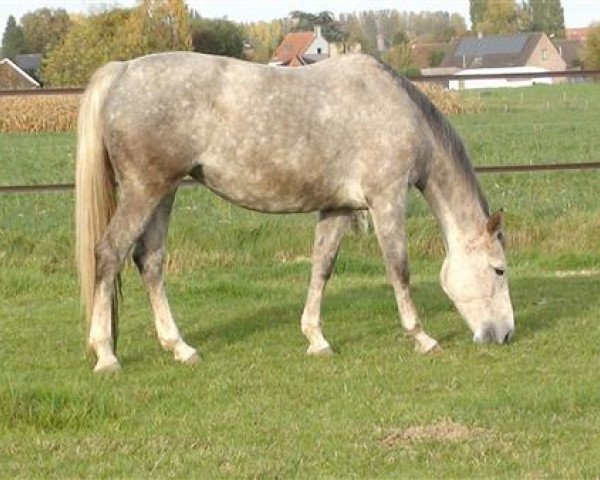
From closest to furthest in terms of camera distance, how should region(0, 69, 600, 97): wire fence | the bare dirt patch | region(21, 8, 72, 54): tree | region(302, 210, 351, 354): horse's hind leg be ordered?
the bare dirt patch → region(302, 210, 351, 354): horse's hind leg → region(0, 69, 600, 97): wire fence → region(21, 8, 72, 54): tree

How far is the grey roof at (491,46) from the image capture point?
351 ft

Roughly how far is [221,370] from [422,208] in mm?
6723

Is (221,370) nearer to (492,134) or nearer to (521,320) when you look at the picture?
(521,320)

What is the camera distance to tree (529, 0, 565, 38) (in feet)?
485

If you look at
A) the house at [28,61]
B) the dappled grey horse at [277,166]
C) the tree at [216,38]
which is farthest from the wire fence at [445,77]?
the house at [28,61]

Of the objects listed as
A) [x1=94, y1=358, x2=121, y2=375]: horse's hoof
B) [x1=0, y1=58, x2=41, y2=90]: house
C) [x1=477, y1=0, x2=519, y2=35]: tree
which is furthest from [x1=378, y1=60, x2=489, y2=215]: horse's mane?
[x1=477, y1=0, x2=519, y2=35]: tree

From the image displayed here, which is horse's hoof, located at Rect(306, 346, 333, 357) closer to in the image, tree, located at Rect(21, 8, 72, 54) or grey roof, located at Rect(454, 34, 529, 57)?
tree, located at Rect(21, 8, 72, 54)

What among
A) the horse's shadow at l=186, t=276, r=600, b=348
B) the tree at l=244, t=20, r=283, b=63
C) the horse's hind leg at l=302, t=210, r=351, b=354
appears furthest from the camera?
the tree at l=244, t=20, r=283, b=63

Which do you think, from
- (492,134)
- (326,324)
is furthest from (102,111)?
(492,134)

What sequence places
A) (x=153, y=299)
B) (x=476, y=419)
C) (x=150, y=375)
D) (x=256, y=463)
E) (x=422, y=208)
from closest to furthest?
(x=256, y=463)
(x=476, y=419)
(x=150, y=375)
(x=153, y=299)
(x=422, y=208)

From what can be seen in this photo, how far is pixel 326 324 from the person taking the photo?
9023mm

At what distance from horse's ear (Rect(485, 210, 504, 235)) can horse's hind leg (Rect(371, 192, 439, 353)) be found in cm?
54

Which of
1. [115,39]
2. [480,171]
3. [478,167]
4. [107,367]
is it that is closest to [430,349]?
[107,367]

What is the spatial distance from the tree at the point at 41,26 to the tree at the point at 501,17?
62118 millimetres
